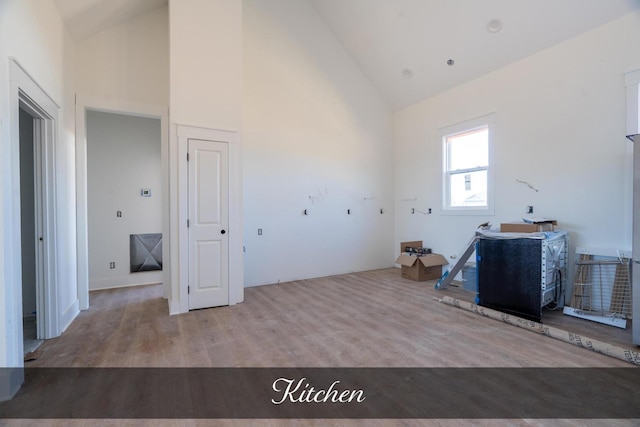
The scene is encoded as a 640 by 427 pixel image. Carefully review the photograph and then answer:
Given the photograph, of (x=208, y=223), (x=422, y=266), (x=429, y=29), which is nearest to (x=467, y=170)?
(x=422, y=266)

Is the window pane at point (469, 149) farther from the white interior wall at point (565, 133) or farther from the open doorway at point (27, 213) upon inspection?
the open doorway at point (27, 213)

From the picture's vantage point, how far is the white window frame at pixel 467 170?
4.58m

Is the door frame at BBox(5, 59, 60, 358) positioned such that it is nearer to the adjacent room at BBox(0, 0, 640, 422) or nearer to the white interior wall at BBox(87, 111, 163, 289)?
the adjacent room at BBox(0, 0, 640, 422)

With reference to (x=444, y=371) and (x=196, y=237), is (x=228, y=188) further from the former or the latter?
(x=444, y=371)

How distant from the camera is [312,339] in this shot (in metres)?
2.84

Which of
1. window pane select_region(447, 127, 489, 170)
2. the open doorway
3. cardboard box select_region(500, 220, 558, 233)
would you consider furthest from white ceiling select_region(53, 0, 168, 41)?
cardboard box select_region(500, 220, 558, 233)

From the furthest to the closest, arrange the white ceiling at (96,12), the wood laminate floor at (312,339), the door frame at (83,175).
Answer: the door frame at (83,175), the white ceiling at (96,12), the wood laminate floor at (312,339)

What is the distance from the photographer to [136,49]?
404cm

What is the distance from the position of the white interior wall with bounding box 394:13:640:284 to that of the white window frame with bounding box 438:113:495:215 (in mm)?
86

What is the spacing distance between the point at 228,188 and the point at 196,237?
73 centimetres

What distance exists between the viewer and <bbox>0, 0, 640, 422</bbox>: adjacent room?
105 inches

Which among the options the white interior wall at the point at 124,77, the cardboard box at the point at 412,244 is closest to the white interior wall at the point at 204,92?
the white interior wall at the point at 124,77

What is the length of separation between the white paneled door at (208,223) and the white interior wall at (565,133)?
3.73 metres

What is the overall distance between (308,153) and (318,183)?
56 cm
